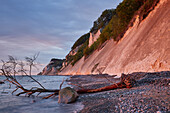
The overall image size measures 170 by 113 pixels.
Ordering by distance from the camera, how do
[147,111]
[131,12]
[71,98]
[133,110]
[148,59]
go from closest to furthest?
[147,111] < [133,110] < [71,98] < [148,59] < [131,12]

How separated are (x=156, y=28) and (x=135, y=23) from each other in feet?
21.8

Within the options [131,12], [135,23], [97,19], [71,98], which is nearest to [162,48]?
[71,98]

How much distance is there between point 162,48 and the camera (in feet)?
31.5

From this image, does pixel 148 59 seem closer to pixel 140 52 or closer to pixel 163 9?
pixel 140 52

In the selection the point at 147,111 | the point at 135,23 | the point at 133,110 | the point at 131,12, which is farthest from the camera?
the point at 131,12

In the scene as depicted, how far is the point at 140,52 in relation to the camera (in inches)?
485

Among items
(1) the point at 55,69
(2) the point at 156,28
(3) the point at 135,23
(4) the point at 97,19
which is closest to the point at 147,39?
(2) the point at 156,28

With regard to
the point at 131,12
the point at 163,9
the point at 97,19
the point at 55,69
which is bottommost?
the point at 55,69

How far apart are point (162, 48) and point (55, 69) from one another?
116836mm

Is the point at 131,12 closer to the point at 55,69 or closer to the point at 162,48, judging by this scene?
the point at 162,48

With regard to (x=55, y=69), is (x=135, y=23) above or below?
above

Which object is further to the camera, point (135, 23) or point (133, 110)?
point (135, 23)

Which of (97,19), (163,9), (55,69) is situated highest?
(97,19)

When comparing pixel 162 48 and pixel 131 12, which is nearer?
pixel 162 48
